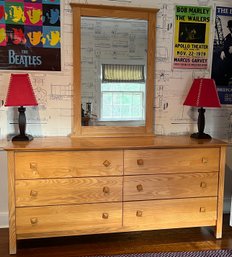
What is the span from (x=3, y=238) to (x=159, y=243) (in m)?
1.23

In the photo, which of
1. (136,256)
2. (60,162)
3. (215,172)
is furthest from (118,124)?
(136,256)

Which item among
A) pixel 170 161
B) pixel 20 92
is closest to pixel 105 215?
pixel 170 161

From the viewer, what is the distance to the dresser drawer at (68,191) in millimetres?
2041

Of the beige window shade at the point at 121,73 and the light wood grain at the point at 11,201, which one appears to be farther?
the beige window shade at the point at 121,73

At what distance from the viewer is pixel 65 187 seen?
2084mm

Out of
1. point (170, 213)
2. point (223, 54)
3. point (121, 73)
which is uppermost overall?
point (223, 54)

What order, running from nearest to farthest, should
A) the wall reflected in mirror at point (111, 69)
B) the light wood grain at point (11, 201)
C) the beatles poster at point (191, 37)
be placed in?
the light wood grain at point (11, 201), the wall reflected in mirror at point (111, 69), the beatles poster at point (191, 37)

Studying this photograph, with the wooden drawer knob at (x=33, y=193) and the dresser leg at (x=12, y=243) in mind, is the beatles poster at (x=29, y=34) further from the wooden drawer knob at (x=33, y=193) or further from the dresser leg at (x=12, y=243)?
the dresser leg at (x=12, y=243)

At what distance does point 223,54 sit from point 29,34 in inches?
67.3

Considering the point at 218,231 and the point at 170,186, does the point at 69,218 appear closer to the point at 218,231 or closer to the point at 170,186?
the point at 170,186

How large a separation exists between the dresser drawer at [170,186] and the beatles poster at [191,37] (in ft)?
3.26

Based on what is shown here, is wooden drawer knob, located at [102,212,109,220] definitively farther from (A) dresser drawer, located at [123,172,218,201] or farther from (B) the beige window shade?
(B) the beige window shade

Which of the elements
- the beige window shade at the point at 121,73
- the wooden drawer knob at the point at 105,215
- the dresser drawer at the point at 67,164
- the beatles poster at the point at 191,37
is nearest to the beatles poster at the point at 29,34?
the beige window shade at the point at 121,73

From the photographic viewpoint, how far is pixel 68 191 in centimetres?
209
